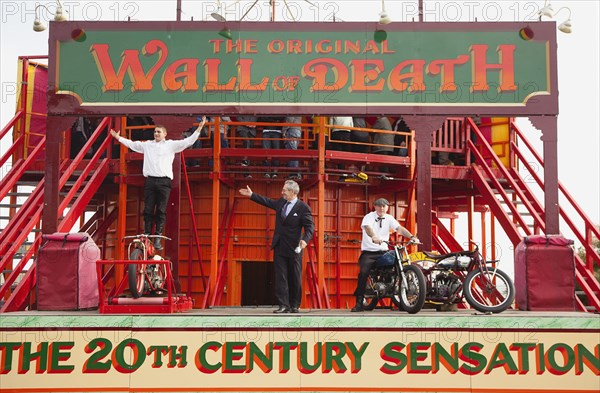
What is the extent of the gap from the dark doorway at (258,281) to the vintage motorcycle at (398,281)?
8228 millimetres

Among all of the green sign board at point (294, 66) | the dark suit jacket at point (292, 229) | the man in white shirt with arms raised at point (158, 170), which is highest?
the green sign board at point (294, 66)

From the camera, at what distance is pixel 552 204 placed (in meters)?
12.7

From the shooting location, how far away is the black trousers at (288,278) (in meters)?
11.5

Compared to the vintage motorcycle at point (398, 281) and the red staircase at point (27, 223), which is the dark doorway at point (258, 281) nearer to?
the red staircase at point (27, 223)

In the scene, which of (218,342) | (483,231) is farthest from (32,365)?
(483,231)

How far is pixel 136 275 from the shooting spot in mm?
11328

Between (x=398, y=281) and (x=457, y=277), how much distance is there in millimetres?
921

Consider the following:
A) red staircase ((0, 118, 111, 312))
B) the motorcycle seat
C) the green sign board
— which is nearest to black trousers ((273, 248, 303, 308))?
the motorcycle seat

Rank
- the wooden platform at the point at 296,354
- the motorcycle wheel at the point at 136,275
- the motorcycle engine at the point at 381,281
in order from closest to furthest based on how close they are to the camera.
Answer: the wooden platform at the point at 296,354
the motorcycle wheel at the point at 136,275
the motorcycle engine at the point at 381,281

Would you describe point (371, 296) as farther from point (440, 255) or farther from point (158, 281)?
point (158, 281)

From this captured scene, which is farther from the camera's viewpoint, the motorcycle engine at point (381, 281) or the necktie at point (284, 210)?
the motorcycle engine at point (381, 281)

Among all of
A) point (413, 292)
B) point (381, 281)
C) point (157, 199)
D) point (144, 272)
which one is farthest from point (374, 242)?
point (157, 199)

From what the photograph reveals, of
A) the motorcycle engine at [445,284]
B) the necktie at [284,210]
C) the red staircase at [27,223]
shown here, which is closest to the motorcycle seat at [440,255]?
the motorcycle engine at [445,284]

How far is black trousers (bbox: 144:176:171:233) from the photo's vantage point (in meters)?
12.8
